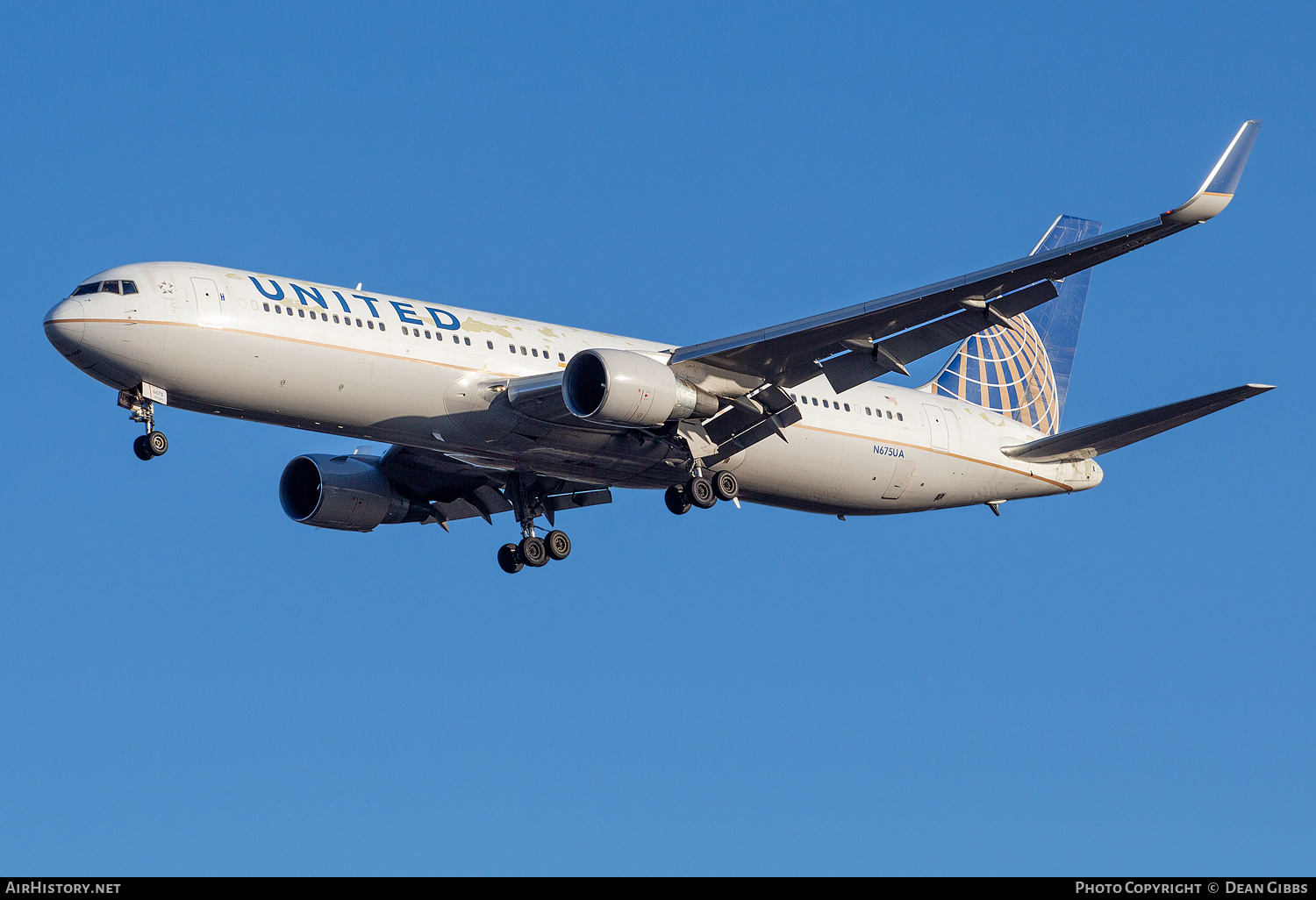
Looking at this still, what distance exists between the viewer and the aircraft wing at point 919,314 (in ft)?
88.1

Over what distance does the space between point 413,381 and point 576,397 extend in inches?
135

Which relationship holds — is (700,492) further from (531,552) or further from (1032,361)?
(1032,361)

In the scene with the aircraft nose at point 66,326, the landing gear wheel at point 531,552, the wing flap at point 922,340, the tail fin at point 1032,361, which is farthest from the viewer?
the tail fin at point 1032,361

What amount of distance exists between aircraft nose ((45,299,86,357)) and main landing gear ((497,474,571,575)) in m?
12.7

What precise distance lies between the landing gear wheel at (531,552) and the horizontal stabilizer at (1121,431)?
1252 cm

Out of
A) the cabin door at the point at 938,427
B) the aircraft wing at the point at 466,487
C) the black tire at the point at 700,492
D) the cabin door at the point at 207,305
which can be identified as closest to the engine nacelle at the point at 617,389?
the black tire at the point at 700,492

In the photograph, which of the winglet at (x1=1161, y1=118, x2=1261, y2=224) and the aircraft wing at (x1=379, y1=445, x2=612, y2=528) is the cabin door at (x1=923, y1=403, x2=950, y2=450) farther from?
the winglet at (x1=1161, y1=118, x2=1261, y2=224)

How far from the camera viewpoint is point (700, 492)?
114 ft

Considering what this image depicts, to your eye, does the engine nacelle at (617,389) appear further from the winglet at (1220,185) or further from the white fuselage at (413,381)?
the winglet at (1220,185)

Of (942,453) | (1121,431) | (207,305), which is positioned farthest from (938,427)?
(207,305)

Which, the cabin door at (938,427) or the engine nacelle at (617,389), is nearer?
the engine nacelle at (617,389)

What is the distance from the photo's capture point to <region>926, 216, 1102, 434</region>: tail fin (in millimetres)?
42656
